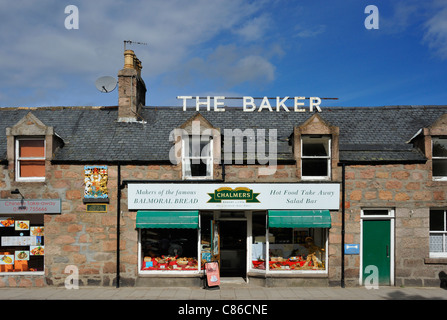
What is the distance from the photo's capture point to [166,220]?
1184 centimetres

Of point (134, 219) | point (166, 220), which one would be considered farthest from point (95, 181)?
point (166, 220)

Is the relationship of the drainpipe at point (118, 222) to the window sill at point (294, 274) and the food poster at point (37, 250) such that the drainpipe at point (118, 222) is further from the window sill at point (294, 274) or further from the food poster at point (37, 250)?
the window sill at point (294, 274)

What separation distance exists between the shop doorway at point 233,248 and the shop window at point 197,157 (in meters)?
2.21

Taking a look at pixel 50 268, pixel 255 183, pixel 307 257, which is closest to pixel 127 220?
pixel 50 268

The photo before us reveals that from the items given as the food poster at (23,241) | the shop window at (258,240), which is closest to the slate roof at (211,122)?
the shop window at (258,240)

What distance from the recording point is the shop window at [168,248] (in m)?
12.4

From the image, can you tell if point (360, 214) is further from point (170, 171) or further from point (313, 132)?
point (170, 171)

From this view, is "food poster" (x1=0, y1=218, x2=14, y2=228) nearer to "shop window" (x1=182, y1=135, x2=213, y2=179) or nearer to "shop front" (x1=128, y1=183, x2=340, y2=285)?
"shop front" (x1=128, y1=183, x2=340, y2=285)

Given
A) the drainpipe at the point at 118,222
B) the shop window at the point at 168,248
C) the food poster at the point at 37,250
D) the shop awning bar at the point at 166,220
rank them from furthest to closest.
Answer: the shop window at the point at 168,248 → the food poster at the point at 37,250 → the drainpipe at the point at 118,222 → the shop awning bar at the point at 166,220

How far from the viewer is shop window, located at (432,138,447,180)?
12.5m

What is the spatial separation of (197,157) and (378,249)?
7324 millimetres

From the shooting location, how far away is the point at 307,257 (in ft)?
41.1

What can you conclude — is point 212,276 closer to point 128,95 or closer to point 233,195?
point 233,195

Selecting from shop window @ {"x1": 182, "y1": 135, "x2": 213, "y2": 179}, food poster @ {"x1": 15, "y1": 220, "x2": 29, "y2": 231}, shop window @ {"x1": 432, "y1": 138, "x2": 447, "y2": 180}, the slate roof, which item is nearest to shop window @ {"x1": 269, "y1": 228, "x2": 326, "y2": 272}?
the slate roof
